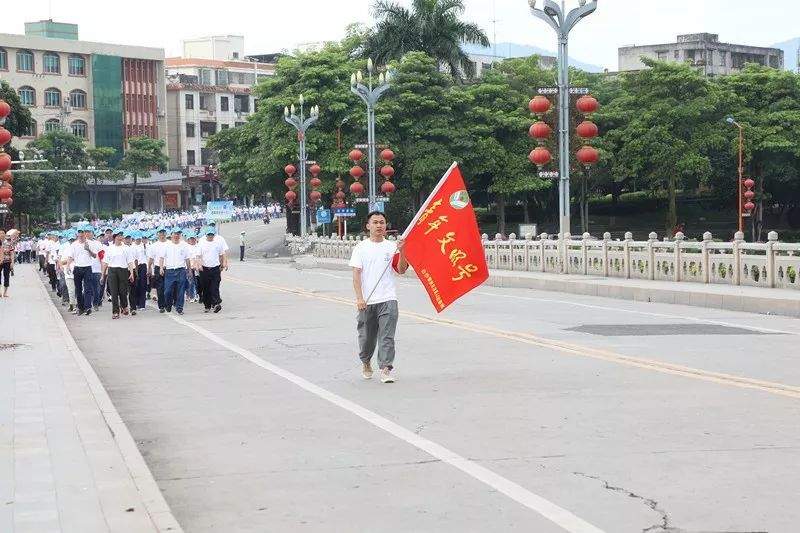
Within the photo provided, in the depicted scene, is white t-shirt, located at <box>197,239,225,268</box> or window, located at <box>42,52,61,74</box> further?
window, located at <box>42,52,61,74</box>

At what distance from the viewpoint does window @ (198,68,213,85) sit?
14738cm

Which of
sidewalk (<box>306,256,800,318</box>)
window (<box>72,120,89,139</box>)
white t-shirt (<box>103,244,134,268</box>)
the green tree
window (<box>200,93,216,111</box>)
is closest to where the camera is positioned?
sidewalk (<box>306,256,800,318</box>)

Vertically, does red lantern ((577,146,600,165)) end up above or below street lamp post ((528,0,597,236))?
below

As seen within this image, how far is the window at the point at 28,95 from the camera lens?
124m

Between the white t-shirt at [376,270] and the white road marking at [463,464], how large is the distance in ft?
3.65

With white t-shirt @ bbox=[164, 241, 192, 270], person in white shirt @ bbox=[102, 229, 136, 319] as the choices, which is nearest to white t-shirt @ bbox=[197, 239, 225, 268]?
white t-shirt @ bbox=[164, 241, 192, 270]

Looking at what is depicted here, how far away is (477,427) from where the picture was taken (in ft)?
34.1

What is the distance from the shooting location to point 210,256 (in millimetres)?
26312

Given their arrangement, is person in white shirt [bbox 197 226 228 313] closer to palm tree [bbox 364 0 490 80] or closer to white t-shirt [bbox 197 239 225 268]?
white t-shirt [bbox 197 239 225 268]

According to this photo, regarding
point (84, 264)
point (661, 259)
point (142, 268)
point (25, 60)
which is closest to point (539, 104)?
point (661, 259)

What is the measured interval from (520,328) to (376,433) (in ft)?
31.8

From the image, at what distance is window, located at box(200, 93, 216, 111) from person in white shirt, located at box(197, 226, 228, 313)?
119m

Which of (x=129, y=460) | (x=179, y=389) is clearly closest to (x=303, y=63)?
(x=179, y=389)

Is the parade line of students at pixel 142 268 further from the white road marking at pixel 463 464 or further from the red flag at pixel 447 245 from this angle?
the red flag at pixel 447 245
